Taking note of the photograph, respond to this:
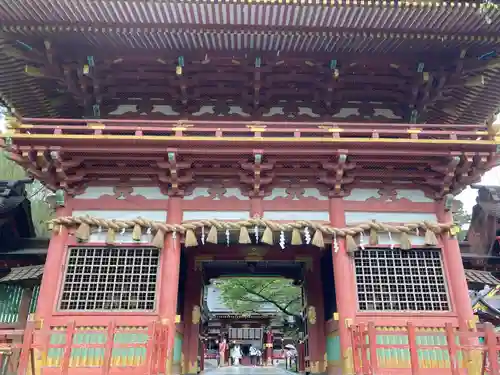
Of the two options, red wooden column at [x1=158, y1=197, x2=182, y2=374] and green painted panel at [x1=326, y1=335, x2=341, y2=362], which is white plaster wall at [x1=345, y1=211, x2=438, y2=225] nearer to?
green painted panel at [x1=326, y1=335, x2=341, y2=362]

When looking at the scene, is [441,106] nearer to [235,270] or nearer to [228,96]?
[228,96]

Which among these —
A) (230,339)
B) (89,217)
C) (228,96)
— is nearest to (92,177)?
(89,217)

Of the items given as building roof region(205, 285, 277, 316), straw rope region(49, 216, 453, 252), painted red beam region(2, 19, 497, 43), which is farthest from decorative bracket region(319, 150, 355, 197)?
building roof region(205, 285, 277, 316)

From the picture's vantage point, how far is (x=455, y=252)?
9.24 m

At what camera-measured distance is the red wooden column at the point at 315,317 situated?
1147 cm

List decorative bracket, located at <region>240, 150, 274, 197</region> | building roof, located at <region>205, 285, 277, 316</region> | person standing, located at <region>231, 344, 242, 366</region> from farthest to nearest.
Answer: building roof, located at <region>205, 285, 277, 316</region> < person standing, located at <region>231, 344, 242, 366</region> < decorative bracket, located at <region>240, 150, 274, 197</region>

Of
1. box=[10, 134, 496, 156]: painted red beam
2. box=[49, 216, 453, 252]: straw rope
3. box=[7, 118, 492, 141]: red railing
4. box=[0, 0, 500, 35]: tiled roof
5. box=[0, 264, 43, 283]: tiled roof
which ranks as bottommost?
box=[0, 264, 43, 283]: tiled roof

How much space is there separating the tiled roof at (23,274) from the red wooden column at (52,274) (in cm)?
215

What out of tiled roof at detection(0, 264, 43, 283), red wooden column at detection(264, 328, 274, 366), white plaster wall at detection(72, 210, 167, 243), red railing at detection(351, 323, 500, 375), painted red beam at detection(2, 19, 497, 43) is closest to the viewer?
red railing at detection(351, 323, 500, 375)

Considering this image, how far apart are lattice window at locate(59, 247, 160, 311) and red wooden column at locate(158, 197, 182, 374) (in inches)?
11.4

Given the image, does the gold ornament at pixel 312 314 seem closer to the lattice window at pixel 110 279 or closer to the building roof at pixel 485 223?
the lattice window at pixel 110 279

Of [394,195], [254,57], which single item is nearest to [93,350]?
[254,57]

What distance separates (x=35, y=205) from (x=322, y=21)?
74.7 ft

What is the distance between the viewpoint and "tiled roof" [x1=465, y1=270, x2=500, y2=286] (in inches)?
443
